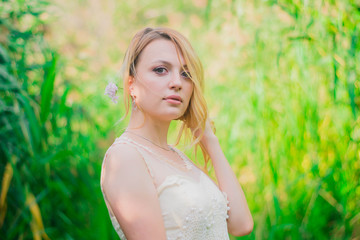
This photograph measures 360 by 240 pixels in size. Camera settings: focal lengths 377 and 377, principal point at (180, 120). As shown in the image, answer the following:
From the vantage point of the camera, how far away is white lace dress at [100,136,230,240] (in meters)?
1.20

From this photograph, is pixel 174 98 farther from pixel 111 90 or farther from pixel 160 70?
pixel 111 90

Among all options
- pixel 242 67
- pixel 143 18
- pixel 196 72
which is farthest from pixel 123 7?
pixel 196 72

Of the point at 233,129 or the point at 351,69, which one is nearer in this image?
the point at 351,69

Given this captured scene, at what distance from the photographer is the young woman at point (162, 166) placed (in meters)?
1.12

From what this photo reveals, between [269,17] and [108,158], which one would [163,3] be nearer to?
[269,17]

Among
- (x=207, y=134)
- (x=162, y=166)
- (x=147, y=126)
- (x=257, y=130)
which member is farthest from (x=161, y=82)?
(x=257, y=130)

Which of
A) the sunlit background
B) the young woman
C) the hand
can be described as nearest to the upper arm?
the young woman

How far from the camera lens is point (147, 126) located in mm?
1378

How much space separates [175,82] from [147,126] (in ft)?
0.66

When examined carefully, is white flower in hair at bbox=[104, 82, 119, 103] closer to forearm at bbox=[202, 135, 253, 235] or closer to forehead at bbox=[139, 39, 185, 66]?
forehead at bbox=[139, 39, 185, 66]

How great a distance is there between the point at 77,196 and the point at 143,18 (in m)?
6.84

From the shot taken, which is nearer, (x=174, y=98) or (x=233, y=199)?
(x=174, y=98)

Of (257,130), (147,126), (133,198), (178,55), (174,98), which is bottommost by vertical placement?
(257,130)

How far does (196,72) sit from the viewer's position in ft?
4.57
